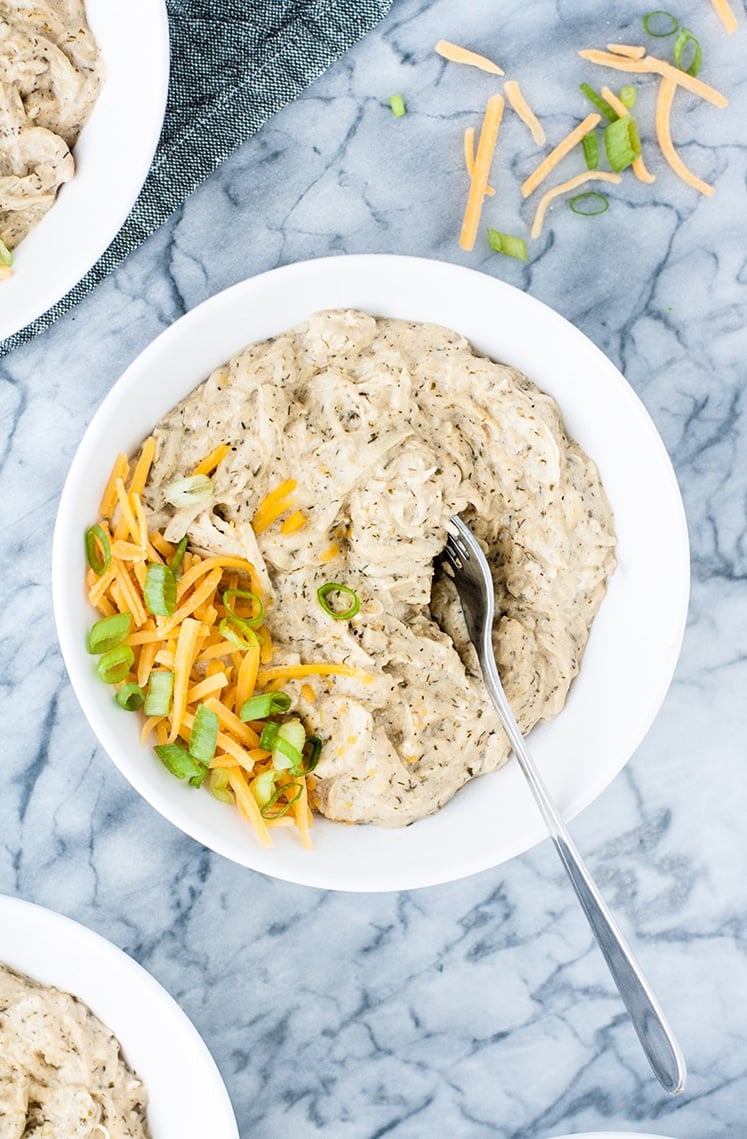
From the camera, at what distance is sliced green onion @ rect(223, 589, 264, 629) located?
2.08m

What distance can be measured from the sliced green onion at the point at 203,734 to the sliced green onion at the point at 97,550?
0.30 m

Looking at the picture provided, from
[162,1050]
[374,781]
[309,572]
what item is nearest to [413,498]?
[309,572]

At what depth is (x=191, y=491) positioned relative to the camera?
2.05m

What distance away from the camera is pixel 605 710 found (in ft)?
7.22

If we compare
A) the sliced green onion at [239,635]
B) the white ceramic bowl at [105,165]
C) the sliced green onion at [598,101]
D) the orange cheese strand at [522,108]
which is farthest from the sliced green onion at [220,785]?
the sliced green onion at [598,101]

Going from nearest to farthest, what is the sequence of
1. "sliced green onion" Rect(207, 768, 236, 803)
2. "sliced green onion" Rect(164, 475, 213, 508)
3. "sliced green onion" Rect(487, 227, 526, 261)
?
"sliced green onion" Rect(164, 475, 213, 508), "sliced green onion" Rect(207, 768, 236, 803), "sliced green onion" Rect(487, 227, 526, 261)

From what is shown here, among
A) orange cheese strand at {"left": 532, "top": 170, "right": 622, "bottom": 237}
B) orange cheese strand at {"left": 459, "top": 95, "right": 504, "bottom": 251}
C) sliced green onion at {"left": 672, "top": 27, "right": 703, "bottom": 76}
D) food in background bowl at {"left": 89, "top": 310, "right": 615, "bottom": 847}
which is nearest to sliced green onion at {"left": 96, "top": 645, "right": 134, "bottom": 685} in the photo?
food in background bowl at {"left": 89, "top": 310, "right": 615, "bottom": 847}

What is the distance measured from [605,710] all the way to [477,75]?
52.3 inches

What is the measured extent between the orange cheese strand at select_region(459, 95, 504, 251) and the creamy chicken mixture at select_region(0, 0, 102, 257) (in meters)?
0.76

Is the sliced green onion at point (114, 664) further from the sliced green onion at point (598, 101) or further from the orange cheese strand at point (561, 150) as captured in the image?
the sliced green onion at point (598, 101)

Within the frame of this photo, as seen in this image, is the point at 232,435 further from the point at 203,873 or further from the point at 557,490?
the point at 203,873

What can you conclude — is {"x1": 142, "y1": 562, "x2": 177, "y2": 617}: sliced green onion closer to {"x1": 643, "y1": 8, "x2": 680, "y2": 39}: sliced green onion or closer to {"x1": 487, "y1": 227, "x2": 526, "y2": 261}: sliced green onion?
{"x1": 487, "y1": 227, "x2": 526, "y2": 261}: sliced green onion

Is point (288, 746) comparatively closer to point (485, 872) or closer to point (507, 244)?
point (485, 872)

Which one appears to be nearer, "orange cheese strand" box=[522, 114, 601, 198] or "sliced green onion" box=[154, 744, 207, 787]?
"sliced green onion" box=[154, 744, 207, 787]
